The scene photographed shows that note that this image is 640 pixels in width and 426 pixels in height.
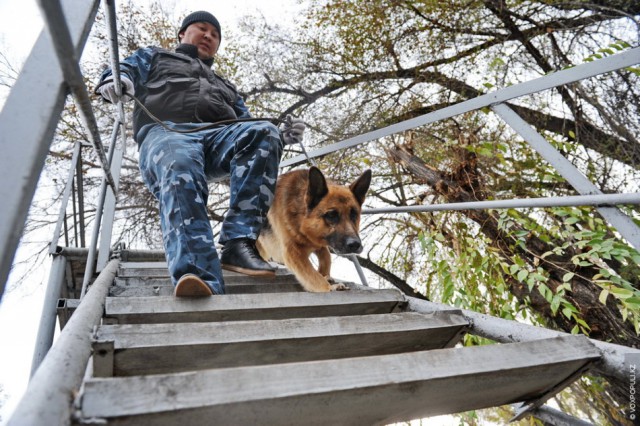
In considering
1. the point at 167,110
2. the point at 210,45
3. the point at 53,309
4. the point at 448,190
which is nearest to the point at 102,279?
the point at 53,309

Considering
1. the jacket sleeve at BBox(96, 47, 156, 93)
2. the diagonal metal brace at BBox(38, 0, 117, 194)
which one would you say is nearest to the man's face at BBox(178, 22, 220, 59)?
the jacket sleeve at BBox(96, 47, 156, 93)

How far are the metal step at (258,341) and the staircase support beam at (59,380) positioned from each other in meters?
0.07

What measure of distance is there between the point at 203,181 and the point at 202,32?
167 centimetres

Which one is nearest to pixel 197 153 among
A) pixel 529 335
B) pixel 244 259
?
pixel 244 259

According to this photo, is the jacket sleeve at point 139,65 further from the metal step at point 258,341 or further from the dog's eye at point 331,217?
the metal step at point 258,341

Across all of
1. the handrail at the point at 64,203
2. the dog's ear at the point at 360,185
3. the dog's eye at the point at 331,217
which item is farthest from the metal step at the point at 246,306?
the handrail at the point at 64,203

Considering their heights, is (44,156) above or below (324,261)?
below

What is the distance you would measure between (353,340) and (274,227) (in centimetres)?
191

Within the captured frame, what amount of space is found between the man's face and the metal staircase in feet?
7.63

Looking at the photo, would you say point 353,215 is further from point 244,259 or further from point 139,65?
point 139,65

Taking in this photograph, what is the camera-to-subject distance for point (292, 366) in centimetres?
85

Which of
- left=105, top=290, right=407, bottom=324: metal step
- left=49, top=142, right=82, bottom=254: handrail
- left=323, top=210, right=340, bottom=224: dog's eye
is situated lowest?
left=105, top=290, right=407, bottom=324: metal step

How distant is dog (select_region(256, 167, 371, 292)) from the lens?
8.29 ft

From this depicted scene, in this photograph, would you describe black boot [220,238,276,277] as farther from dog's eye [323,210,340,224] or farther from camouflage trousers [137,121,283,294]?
dog's eye [323,210,340,224]
